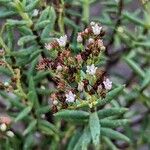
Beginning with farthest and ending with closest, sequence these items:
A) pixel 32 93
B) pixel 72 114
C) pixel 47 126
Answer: pixel 47 126 → pixel 32 93 → pixel 72 114

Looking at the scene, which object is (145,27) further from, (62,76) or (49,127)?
(62,76)

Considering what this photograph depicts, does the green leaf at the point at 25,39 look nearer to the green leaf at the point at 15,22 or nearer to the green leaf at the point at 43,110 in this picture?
the green leaf at the point at 15,22

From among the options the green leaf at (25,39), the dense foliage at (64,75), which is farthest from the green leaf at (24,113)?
the green leaf at (25,39)

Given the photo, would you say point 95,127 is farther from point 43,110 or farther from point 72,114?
point 43,110

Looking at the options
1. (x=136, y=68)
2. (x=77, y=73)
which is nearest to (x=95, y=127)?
(x=77, y=73)

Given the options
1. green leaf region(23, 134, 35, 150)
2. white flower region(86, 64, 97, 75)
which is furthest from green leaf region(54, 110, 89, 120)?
green leaf region(23, 134, 35, 150)
